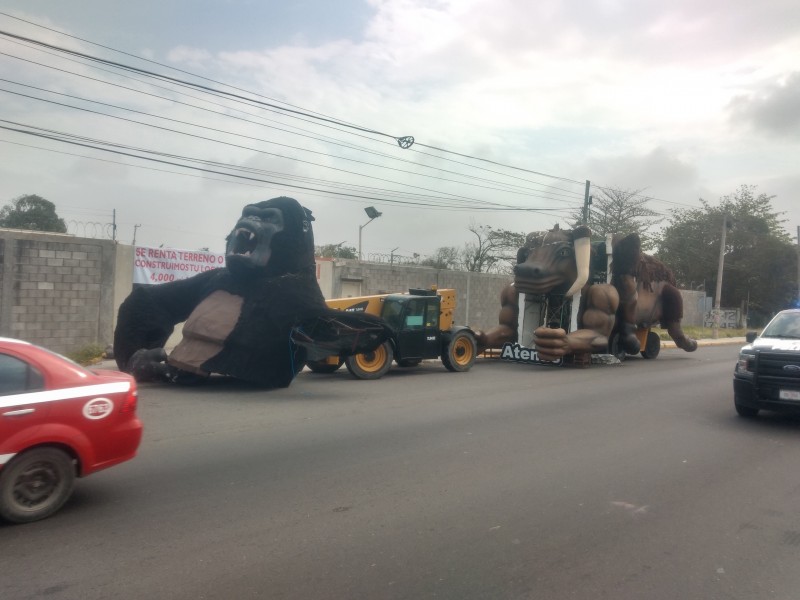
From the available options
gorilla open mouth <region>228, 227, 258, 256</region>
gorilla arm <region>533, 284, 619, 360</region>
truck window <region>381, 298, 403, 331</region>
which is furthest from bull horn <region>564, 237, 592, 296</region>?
gorilla open mouth <region>228, 227, 258, 256</region>

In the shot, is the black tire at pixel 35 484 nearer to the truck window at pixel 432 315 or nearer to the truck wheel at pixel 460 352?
the truck window at pixel 432 315

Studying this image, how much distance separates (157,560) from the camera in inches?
174

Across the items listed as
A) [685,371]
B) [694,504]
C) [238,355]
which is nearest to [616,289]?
[685,371]

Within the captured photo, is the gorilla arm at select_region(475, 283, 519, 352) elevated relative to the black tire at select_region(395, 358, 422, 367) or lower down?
elevated

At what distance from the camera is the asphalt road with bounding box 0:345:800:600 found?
419 cm

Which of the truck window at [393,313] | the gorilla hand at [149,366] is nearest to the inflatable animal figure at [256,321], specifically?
the gorilla hand at [149,366]

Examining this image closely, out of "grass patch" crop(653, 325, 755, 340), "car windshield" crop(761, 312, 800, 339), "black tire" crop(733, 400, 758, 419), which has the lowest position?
"grass patch" crop(653, 325, 755, 340)

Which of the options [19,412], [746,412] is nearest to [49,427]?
[19,412]

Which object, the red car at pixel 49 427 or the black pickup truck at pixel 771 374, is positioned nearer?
the red car at pixel 49 427

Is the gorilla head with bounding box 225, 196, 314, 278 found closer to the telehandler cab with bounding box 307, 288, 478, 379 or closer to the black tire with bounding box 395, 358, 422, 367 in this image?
the telehandler cab with bounding box 307, 288, 478, 379

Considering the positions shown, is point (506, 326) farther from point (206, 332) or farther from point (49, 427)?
point (49, 427)

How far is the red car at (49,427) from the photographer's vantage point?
4840 mm

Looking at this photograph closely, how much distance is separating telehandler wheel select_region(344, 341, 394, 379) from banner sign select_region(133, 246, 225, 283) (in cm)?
501

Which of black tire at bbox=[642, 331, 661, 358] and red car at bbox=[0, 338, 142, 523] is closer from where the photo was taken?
red car at bbox=[0, 338, 142, 523]
